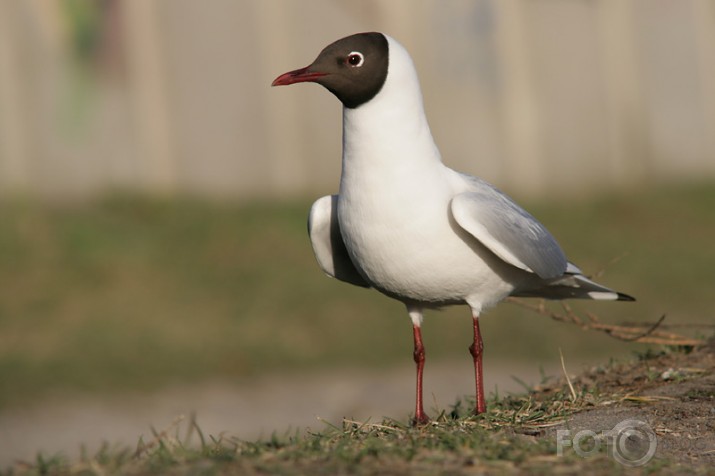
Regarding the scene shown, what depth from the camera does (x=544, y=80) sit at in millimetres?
16047

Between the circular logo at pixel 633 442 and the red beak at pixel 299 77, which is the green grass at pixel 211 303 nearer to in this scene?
the red beak at pixel 299 77

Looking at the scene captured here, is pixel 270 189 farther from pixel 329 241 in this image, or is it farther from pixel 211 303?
pixel 329 241

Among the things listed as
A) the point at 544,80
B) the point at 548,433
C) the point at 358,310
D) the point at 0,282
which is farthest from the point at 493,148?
the point at 548,433

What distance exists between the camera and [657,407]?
4590 mm

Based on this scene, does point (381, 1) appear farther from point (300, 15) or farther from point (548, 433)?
point (548, 433)

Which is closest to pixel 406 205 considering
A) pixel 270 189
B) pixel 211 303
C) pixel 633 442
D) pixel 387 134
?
pixel 387 134

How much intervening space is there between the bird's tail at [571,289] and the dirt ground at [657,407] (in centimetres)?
36

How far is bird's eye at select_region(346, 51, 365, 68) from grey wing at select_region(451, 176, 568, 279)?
66 cm

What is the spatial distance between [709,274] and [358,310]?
3889mm

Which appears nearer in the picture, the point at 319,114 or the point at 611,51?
the point at 319,114

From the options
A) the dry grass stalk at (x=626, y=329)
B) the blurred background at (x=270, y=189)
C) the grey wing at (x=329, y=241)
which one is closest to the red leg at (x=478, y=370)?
the grey wing at (x=329, y=241)

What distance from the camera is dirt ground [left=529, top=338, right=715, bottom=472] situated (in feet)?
13.2

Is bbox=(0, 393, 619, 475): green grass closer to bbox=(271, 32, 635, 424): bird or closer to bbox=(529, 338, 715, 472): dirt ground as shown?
bbox=(529, 338, 715, 472): dirt ground

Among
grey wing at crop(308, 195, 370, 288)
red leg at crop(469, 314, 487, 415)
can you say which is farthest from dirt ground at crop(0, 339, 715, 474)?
grey wing at crop(308, 195, 370, 288)
